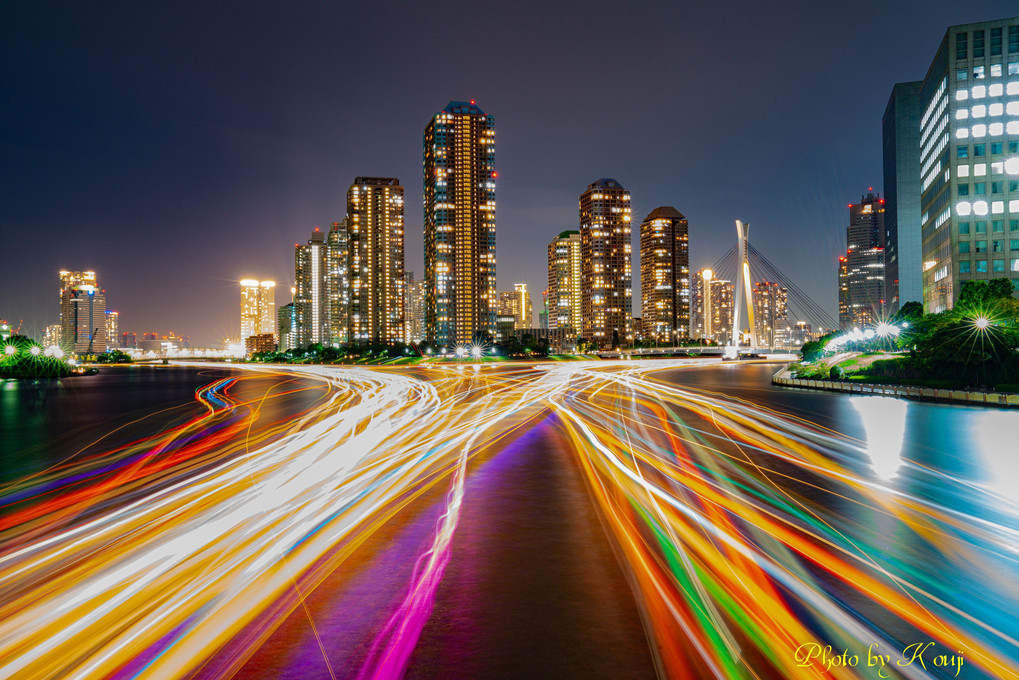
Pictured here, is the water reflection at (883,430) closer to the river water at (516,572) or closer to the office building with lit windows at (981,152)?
the river water at (516,572)

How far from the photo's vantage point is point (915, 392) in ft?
93.9

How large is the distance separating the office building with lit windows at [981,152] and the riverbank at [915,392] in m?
61.6

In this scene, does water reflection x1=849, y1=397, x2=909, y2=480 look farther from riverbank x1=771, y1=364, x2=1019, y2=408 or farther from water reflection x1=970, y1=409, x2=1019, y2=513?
water reflection x1=970, y1=409, x2=1019, y2=513

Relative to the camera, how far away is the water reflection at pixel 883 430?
12327mm

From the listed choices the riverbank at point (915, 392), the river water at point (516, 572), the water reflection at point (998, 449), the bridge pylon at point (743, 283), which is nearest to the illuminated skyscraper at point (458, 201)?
the bridge pylon at point (743, 283)

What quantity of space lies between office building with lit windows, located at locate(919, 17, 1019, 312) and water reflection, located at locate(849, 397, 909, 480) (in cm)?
6987

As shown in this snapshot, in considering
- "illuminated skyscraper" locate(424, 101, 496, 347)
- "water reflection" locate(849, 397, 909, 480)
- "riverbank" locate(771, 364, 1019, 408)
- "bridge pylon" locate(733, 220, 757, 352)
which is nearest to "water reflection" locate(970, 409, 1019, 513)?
"water reflection" locate(849, 397, 909, 480)

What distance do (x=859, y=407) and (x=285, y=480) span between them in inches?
951

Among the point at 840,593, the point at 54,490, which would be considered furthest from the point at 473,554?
the point at 54,490

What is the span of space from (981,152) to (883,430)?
87712mm

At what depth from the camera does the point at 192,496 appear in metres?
10.0

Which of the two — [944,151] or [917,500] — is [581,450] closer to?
[917,500]

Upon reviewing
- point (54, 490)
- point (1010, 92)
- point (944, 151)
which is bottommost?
point (54, 490)

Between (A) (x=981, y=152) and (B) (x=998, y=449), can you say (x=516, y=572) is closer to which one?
(B) (x=998, y=449)
